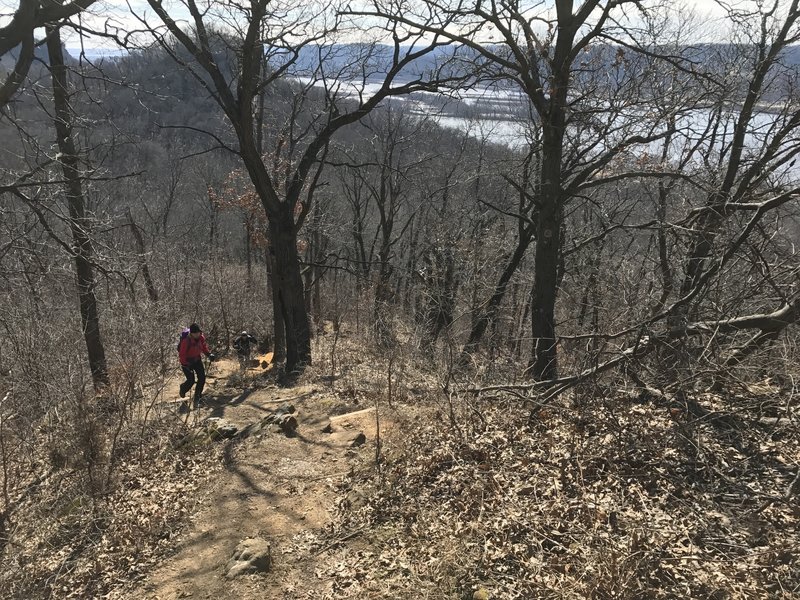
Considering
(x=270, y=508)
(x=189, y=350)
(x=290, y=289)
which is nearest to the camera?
(x=270, y=508)

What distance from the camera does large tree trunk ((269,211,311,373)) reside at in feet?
35.6

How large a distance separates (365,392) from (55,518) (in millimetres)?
4817

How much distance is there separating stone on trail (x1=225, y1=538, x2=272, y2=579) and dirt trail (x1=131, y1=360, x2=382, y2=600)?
7 centimetres

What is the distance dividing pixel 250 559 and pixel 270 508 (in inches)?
40.0

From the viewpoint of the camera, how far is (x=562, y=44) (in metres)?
6.86

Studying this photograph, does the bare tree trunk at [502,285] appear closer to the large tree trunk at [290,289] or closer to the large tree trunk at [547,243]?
the large tree trunk at [290,289]

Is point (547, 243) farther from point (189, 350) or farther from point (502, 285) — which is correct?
point (189, 350)

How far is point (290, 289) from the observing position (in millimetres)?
11266

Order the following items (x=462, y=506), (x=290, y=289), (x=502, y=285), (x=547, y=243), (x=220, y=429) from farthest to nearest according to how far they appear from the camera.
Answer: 1. (x=502, y=285)
2. (x=290, y=289)
3. (x=220, y=429)
4. (x=547, y=243)
5. (x=462, y=506)

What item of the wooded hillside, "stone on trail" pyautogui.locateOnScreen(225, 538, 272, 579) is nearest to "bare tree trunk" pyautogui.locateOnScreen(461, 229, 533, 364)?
the wooded hillside

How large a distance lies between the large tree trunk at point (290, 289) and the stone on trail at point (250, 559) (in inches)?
253

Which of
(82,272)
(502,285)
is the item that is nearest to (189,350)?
(82,272)

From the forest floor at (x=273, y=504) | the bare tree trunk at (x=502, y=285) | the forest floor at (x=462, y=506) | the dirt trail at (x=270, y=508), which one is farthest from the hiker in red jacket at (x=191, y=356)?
the bare tree trunk at (x=502, y=285)

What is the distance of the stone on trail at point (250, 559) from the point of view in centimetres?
461
